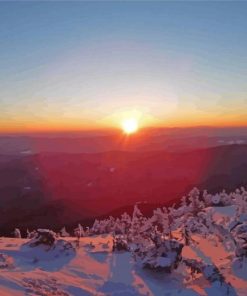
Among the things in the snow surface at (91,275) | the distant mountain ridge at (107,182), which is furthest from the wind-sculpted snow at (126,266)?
the distant mountain ridge at (107,182)

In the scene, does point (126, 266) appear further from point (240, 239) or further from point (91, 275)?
point (240, 239)

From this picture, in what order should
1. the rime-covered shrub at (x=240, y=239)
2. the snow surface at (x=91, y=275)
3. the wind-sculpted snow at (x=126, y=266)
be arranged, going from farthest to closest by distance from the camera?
the rime-covered shrub at (x=240, y=239) < the wind-sculpted snow at (x=126, y=266) < the snow surface at (x=91, y=275)

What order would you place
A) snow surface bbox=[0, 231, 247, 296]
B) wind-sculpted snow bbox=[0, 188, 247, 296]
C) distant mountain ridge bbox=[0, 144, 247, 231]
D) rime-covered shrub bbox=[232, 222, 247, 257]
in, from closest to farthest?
snow surface bbox=[0, 231, 247, 296] < wind-sculpted snow bbox=[0, 188, 247, 296] < rime-covered shrub bbox=[232, 222, 247, 257] < distant mountain ridge bbox=[0, 144, 247, 231]

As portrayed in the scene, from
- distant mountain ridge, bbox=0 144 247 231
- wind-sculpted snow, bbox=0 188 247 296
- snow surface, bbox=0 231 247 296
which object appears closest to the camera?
snow surface, bbox=0 231 247 296

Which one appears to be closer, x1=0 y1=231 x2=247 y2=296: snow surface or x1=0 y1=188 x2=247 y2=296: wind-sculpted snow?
x1=0 y1=231 x2=247 y2=296: snow surface

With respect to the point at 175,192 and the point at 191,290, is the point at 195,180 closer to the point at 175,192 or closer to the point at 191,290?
the point at 175,192

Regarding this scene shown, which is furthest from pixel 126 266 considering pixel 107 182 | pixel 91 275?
pixel 107 182

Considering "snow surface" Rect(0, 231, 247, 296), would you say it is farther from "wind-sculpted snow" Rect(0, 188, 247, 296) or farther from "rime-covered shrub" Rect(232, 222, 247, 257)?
"rime-covered shrub" Rect(232, 222, 247, 257)

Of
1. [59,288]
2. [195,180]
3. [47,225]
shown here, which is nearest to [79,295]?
[59,288]

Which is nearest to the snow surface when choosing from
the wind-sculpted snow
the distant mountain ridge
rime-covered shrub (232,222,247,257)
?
the wind-sculpted snow

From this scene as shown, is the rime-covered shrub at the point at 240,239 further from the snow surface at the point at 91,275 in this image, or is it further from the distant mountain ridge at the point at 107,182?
the distant mountain ridge at the point at 107,182
